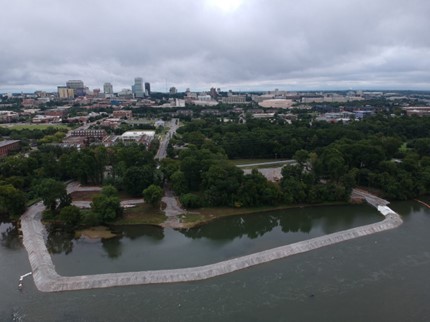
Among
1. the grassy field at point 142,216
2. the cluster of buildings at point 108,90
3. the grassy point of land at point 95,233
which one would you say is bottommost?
the grassy point of land at point 95,233

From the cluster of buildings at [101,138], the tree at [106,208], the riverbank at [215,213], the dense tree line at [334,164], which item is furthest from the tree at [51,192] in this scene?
the cluster of buildings at [101,138]

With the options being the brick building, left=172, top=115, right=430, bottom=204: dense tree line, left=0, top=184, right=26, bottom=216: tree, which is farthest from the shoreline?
the brick building

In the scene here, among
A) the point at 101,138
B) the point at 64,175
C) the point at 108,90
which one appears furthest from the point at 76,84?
the point at 64,175

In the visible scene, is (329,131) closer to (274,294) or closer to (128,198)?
(128,198)

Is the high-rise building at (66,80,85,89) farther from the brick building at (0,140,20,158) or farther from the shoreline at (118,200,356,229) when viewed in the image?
the shoreline at (118,200,356,229)

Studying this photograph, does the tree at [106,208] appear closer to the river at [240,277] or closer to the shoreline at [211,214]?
the shoreline at [211,214]

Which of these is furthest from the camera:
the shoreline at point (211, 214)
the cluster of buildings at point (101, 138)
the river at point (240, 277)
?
the cluster of buildings at point (101, 138)

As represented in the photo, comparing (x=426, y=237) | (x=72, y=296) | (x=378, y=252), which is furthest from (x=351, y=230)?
(x=72, y=296)

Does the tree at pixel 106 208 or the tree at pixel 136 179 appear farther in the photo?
the tree at pixel 136 179
